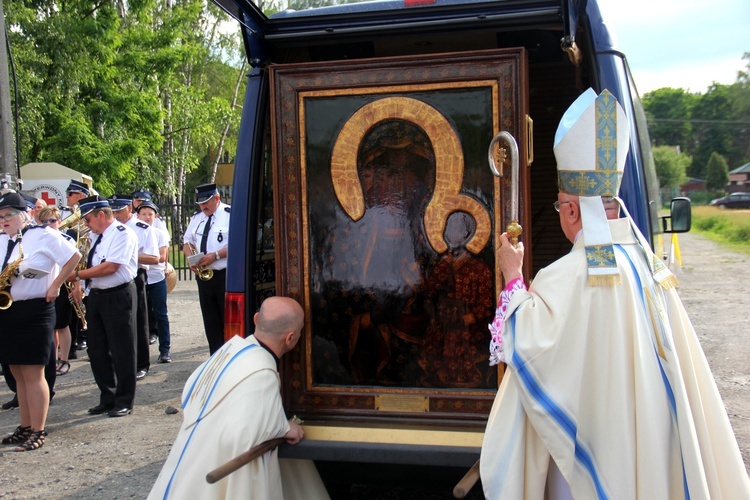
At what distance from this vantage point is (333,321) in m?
3.98

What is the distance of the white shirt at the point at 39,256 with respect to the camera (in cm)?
614

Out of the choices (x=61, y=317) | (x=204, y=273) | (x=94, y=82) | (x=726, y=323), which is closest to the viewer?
(x=204, y=273)

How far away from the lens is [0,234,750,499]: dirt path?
5332 mm

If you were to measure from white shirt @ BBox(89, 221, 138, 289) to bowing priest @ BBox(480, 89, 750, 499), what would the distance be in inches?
186

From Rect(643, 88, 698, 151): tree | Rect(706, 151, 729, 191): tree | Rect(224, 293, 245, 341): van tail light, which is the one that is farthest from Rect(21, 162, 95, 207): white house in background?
Rect(643, 88, 698, 151): tree

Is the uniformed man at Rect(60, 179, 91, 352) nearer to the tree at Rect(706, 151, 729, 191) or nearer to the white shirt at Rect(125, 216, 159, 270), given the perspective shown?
the white shirt at Rect(125, 216, 159, 270)

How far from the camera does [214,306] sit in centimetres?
776

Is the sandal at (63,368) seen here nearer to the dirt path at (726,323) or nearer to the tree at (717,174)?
the dirt path at (726,323)

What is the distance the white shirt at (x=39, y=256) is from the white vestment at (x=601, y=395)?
14.8 feet

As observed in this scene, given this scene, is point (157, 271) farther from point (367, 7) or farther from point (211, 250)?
point (367, 7)

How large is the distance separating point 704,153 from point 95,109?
4010 inches

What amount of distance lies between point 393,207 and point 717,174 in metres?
96.2

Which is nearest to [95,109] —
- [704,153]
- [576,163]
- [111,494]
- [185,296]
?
[185,296]

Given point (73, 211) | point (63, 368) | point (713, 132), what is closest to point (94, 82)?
point (73, 211)
